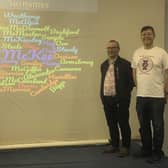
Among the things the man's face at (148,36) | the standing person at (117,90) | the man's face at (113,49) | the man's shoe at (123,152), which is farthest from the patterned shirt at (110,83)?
the man's shoe at (123,152)

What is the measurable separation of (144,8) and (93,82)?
1.17 m

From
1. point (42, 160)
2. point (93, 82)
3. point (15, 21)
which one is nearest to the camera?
point (42, 160)

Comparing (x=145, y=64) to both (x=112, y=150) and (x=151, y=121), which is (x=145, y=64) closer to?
(x=151, y=121)

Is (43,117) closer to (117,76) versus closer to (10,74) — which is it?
(10,74)

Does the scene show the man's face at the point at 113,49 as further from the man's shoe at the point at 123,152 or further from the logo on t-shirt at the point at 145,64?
the man's shoe at the point at 123,152

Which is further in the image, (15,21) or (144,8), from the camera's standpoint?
(144,8)

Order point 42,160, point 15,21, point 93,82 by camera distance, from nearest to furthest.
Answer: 1. point 42,160
2. point 15,21
3. point 93,82

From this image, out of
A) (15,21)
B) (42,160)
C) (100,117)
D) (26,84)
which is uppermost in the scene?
(15,21)

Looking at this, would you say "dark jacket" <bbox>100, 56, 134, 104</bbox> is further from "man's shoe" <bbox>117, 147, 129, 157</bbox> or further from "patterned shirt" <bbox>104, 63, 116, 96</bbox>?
"man's shoe" <bbox>117, 147, 129, 157</bbox>

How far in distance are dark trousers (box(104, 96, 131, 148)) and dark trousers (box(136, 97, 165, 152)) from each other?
0.21 meters

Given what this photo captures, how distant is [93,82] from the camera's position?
5.00m

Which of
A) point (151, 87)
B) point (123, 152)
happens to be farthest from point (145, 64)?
point (123, 152)

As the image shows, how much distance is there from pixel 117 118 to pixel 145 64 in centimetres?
75

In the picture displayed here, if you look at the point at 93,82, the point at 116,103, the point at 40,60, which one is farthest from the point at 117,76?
the point at 40,60
